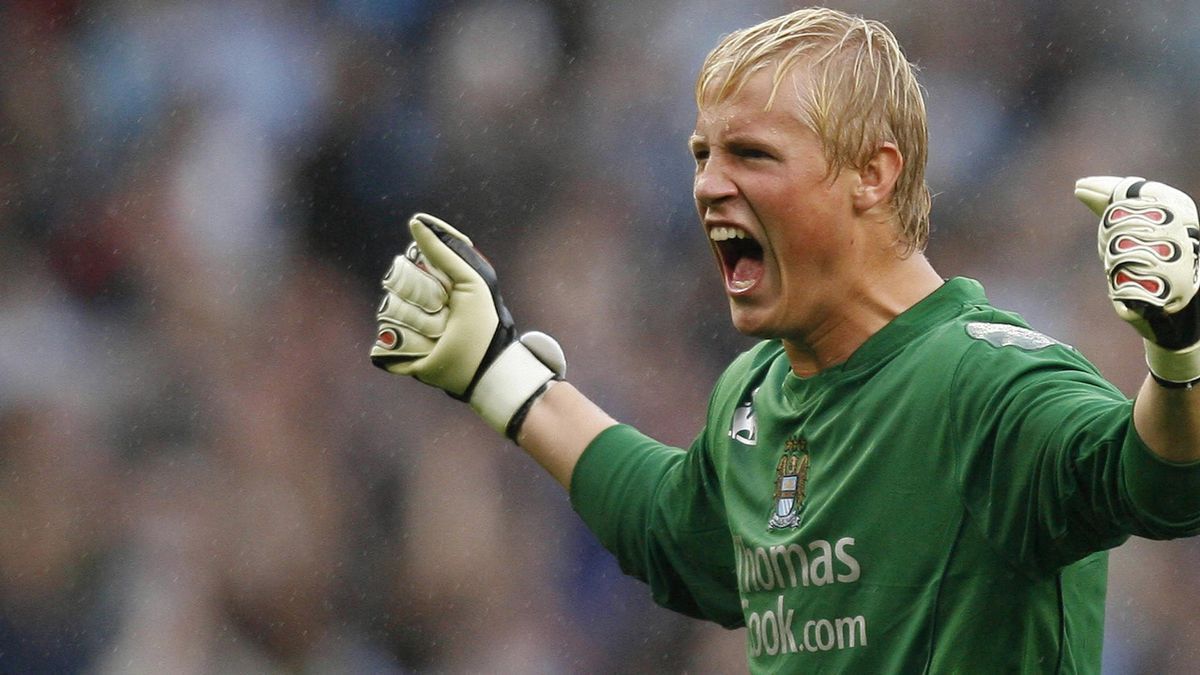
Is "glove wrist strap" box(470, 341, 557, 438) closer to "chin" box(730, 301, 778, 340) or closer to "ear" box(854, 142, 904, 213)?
"chin" box(730, 301, 778, 340)

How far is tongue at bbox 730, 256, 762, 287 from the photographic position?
251 cm

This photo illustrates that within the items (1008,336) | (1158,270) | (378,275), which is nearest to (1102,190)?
(1158,270)

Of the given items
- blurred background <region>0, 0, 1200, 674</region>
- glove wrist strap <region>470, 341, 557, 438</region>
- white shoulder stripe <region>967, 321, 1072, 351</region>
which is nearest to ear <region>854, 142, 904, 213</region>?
white shoulder stripe <region>967, 321, 1072, 351</region>

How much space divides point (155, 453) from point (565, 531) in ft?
4.19

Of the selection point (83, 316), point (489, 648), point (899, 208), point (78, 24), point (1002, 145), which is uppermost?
point (899, 208)

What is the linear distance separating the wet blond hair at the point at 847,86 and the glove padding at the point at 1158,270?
0.62m

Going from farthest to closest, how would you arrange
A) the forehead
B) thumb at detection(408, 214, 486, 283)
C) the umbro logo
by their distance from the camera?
thumb at detection(408, 214, 486, 283)
the umbro logo
the forehead

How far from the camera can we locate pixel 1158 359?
1833 millimetres

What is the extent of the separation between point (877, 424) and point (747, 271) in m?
0.32

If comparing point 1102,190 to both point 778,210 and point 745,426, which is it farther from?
point 745,426

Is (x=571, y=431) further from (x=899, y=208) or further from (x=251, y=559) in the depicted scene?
(x=251, y=559)

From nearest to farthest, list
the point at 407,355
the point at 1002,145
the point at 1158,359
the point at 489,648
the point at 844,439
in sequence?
1. the point at 1158,359
2. the point at 844,439
3. the point at 407,355
4. the point at 489,648
5. the point at 1002,145

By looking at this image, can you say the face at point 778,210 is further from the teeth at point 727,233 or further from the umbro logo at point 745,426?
the umbro logo at point 745,426

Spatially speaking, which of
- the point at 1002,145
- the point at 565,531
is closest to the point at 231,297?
the point at 565,531
